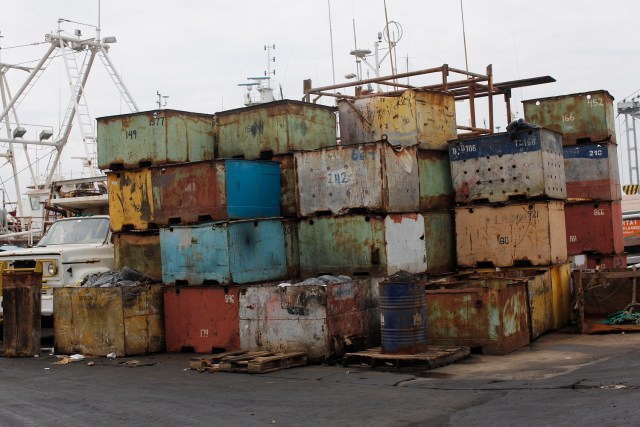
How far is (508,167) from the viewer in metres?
12.1

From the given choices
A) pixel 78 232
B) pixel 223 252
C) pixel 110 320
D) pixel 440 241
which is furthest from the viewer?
pixel 78 232

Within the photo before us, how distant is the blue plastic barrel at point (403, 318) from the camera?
9555 mm

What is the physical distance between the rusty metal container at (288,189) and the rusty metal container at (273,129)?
0.21 meters

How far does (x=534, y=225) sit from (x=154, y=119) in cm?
643

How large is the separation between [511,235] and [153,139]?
19.9ft

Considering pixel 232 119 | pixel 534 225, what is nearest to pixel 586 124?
pixel 534 225

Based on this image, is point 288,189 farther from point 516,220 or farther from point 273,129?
point 516,220

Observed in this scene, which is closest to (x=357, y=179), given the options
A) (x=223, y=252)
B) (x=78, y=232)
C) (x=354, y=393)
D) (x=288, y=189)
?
(x=288, y=189)

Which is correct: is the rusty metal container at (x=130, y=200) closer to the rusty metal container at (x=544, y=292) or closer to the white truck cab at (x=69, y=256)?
the white truck cab at (x=69, y=256)

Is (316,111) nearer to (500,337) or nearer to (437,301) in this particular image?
(437,301)

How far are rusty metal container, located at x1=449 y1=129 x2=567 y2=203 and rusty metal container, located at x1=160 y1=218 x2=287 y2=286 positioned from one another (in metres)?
3.17

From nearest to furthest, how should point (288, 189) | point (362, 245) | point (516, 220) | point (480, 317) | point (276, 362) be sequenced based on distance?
point (276, 362) → point (480, 317) → point (362, 245) → point (516, 220) → point (288, 189)

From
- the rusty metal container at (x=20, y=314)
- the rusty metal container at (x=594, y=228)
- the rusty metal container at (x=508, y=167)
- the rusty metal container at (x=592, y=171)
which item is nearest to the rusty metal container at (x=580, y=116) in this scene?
the rusty metal container at (x=592, y=171)

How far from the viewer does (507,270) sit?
12.2 metres
